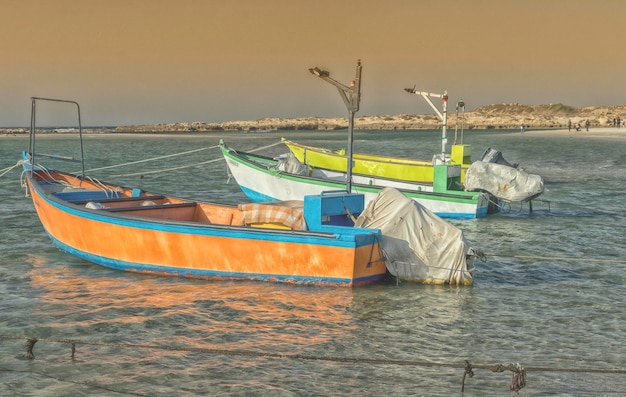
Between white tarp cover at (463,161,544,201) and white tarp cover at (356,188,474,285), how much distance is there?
1010 centimetres

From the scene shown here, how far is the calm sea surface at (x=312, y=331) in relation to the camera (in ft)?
31.0

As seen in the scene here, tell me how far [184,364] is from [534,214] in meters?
18.8

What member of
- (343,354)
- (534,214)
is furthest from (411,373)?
(534,214)

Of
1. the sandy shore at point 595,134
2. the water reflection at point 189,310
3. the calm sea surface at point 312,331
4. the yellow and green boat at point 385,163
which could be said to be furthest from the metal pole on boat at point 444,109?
the sandy shore at point 595,134

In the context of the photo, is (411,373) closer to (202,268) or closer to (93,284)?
(202,268)

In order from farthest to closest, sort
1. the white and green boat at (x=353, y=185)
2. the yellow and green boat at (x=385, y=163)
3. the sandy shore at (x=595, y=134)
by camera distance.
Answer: the sandy shore at (x=595, y=134)
the yellow and green boat at (x=385, y=163)
the white and green boat at (x=353, y=185)

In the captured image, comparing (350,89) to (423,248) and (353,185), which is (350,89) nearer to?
(423,248)

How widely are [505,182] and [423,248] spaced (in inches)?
425

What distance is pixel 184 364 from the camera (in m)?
10.2

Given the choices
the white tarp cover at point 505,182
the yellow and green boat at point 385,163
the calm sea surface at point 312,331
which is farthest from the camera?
the yellow and green boat at point 385,163

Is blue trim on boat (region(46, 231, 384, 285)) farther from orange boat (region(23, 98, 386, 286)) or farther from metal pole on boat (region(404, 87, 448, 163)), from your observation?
metal pole on boat (region(404, 87, 448, 163))

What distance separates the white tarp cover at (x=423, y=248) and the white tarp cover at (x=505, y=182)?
33.1ft

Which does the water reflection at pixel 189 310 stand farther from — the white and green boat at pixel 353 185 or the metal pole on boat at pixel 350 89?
the white and green boat at pixel 353 185

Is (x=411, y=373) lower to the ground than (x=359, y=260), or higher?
lower
